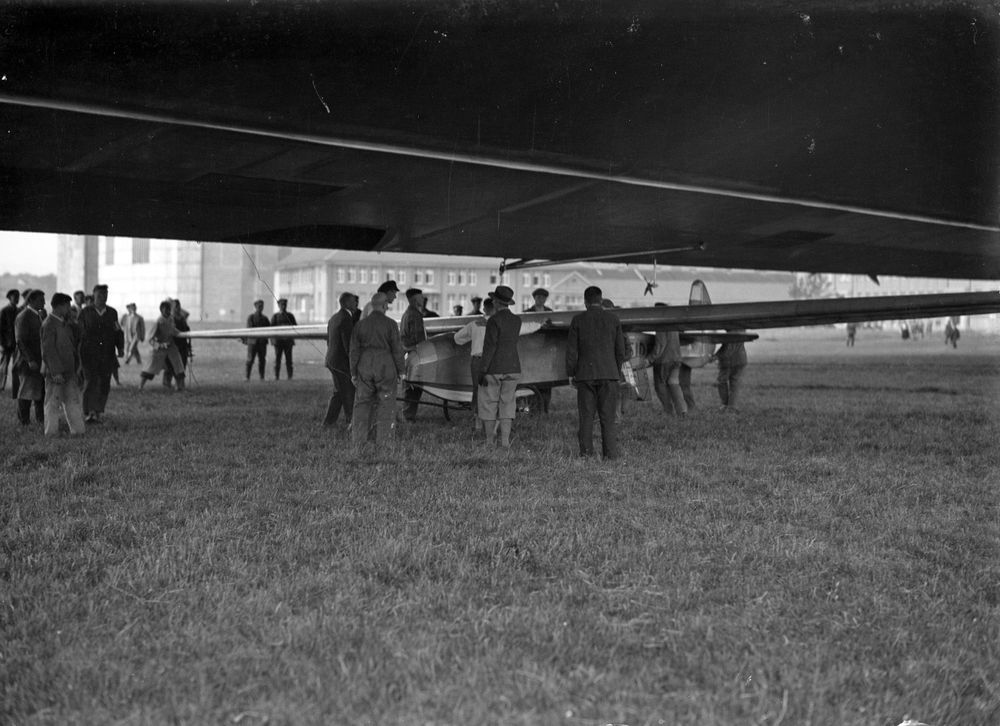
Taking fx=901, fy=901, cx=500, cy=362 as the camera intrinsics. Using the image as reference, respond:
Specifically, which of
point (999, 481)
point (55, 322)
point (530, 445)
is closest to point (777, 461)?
point (999, 481)

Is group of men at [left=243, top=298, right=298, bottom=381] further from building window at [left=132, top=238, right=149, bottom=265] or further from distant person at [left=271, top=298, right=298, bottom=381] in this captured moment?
building window at [left=132, top=238, right=149, bottom=265]

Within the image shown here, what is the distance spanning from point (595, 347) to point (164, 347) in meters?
10.9

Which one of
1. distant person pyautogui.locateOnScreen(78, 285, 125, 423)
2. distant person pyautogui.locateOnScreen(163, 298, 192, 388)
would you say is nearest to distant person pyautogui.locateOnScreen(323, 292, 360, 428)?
distant person pyautogui.locateOnScreen(78, 285, 125, 423)

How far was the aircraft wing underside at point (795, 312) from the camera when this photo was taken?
10789mm

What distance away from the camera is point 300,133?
23.2ft

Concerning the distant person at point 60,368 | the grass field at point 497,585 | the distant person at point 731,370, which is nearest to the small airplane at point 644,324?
the distant person at point 731,370

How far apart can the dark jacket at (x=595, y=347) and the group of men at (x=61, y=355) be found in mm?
6022

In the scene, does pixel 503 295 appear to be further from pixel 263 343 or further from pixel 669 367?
pixel 263 343

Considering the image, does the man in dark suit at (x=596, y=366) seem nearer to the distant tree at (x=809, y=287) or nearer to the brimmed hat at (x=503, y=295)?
the brimmed hat at (x=503, y=295)

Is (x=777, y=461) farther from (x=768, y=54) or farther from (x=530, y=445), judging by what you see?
(x=768, y=54)

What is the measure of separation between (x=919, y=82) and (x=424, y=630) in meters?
5.40

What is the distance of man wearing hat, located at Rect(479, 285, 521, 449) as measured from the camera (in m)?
10.4

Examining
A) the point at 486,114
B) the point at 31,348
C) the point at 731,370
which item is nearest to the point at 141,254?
the point at 31,348

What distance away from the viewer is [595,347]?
9531 mm
